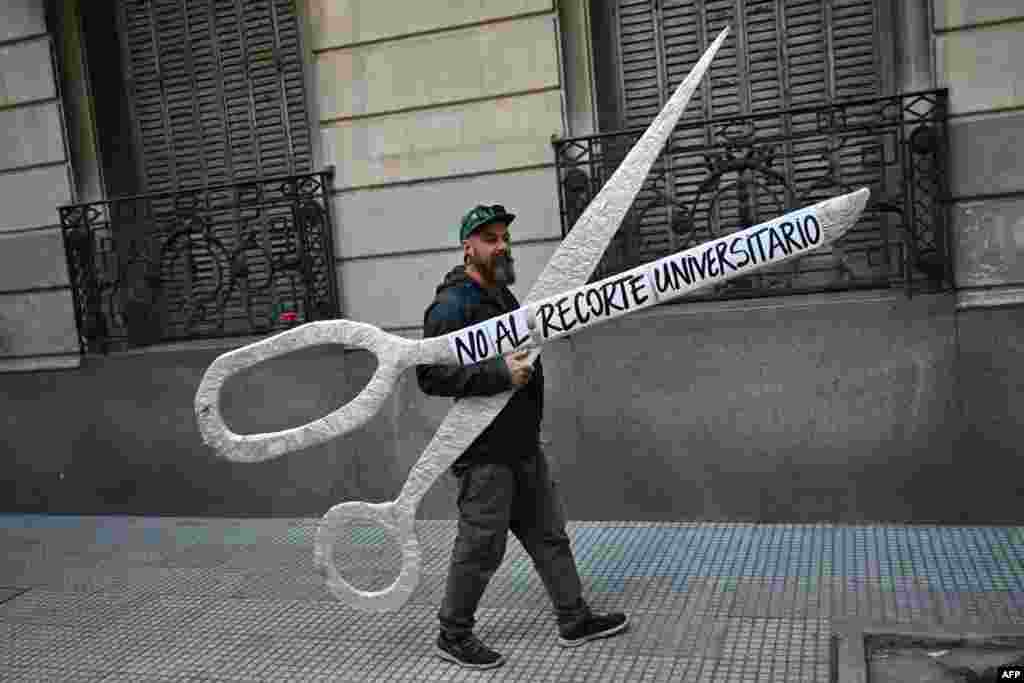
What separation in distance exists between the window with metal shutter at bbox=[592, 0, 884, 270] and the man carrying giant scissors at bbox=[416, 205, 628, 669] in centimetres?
225

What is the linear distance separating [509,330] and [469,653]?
1.44m

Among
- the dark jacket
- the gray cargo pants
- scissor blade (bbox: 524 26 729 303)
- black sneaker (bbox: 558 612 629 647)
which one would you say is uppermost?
scissor blade (bbox: 524 26 729 303)

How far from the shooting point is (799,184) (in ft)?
19.5

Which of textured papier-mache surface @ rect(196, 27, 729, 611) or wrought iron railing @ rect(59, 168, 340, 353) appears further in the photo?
wrought iron railing @ rect(59, 168, 340, 353)

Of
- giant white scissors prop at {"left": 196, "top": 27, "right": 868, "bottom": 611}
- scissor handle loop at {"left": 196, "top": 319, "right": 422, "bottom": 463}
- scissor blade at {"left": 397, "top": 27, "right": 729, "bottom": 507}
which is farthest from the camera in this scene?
scissor handle loop at {"left": 196, "top": 319, "right": 422, "bottom": 463}

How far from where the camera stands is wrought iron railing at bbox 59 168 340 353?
6.71 m

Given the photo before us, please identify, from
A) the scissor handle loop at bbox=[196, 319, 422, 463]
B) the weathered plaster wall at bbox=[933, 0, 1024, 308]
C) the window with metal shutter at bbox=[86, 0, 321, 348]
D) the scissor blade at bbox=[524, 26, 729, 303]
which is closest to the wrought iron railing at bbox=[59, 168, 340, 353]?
the window with metal shutter at bbox=[86, 0, 321, 348]

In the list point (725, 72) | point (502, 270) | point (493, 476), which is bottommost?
point (493, 476)

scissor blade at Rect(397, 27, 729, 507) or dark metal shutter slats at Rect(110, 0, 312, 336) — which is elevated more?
dark metal shutter slats at Rect(110, 0, 312, 336)

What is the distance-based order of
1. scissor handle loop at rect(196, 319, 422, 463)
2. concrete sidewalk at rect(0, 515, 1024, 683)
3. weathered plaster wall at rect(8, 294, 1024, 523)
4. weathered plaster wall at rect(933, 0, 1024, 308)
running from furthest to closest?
weathered plaster wall at rect(8, 294, 1024, 523) → weathered plaster wall at rect(933, 0, 1024, 308) → concrete sidewalk at rect(0, 515, 1024, 683) → scissor handle loop at rect(196, 319, 422, 463)

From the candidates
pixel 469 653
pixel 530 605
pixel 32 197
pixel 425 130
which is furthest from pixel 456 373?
pixel 32 197

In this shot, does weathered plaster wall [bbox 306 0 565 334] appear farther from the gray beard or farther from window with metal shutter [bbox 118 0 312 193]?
the gray beard

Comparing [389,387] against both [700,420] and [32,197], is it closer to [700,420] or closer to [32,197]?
[700,420]

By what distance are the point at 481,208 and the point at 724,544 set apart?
2655 millimetres
